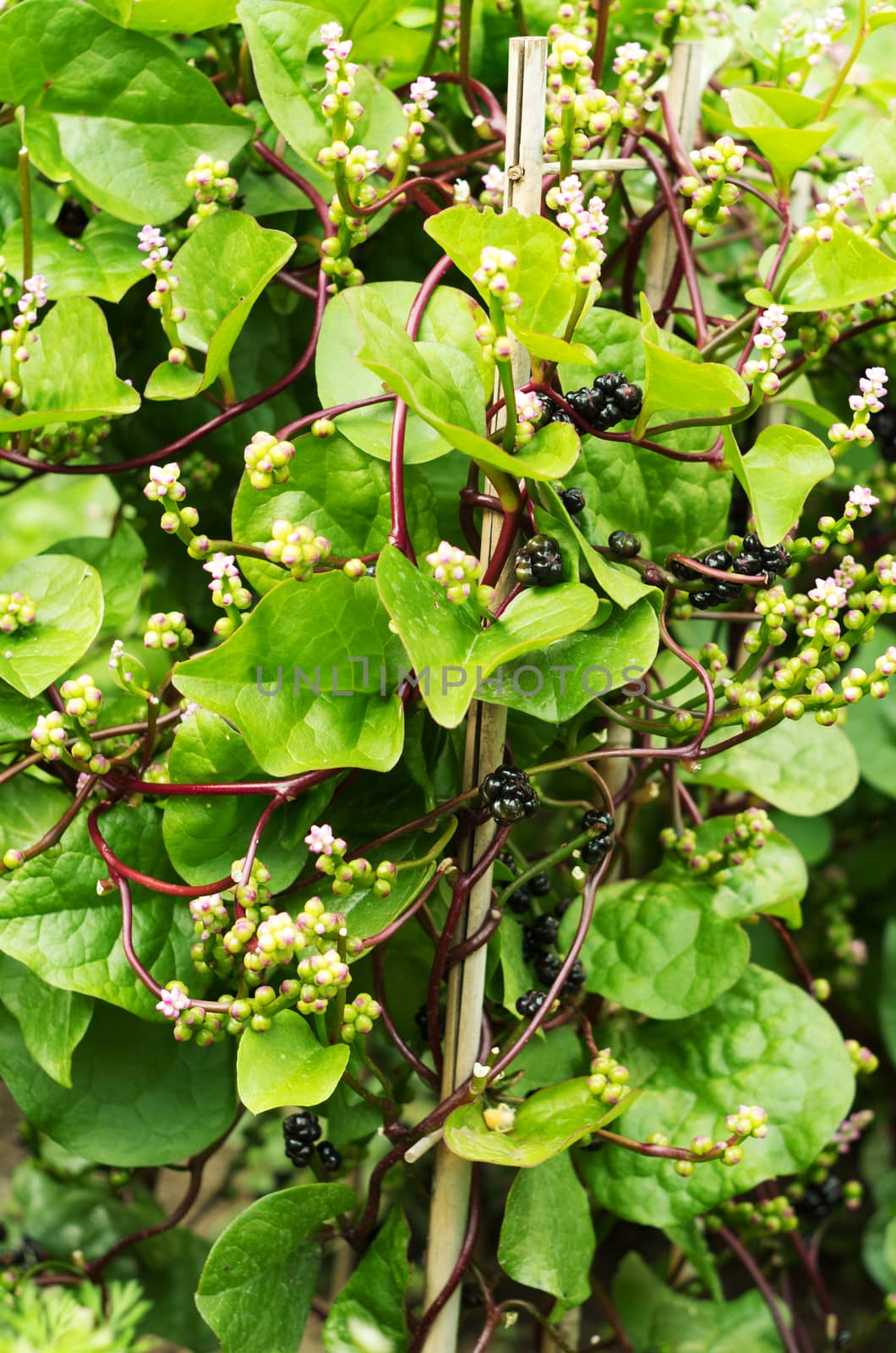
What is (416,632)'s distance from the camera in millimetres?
599

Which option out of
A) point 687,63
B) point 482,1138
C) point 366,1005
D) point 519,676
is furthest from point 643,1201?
point 687,63

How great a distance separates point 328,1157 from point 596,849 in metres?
0.30

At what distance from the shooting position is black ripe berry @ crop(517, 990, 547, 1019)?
78 centimetres

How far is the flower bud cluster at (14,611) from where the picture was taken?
2.51 ft

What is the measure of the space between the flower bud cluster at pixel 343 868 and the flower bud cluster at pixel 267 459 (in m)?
0.19

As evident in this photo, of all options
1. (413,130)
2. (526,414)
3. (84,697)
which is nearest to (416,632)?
(526,414)

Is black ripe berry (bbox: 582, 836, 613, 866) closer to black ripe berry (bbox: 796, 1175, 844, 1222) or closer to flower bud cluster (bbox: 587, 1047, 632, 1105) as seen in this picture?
flower bud cluster (bbox: 587, 1047, 632, 1105)

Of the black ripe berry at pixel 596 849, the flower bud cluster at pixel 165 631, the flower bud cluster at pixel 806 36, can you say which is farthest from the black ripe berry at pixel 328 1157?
the flower bud cluster at pixel 806 36

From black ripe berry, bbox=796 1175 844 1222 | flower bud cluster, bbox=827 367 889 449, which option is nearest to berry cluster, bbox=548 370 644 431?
flower bud cluster, bbox=827 367 889 449

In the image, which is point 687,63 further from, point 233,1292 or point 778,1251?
point 778,1251

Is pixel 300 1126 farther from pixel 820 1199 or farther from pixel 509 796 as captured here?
pixel 820 1199

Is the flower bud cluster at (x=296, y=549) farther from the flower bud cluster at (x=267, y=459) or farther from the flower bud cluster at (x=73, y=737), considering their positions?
the flower bud cluster at (x=73, y=737)

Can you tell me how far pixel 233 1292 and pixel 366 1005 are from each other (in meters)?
0.21

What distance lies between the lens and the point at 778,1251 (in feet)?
4.12
